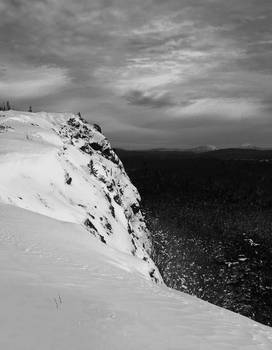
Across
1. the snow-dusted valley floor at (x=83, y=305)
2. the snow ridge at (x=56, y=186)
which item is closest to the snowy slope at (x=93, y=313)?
the snow-dusted valley floor at (x=83, y=305)

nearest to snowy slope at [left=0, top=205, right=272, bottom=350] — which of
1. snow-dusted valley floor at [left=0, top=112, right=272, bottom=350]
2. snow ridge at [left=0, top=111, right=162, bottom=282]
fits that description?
snow-dusted valley floor at [left=0, top=112, right=272, bottom=350]

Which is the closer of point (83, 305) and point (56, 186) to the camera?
point (83, 305)

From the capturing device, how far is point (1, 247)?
472 inches

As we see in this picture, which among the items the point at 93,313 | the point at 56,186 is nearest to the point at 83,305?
the point at 93,313

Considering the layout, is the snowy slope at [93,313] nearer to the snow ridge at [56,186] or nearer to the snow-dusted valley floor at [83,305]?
the snow-dusted valley floor at [83,305]

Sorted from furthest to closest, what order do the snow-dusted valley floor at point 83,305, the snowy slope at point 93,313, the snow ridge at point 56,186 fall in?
the snow ridge at point 56,186, the snow-dusted valley floor at point 83,305, the snowy slope at point 93,313

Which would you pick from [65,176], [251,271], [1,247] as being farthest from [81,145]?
[1,247]

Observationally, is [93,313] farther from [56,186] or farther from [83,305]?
[56,186]

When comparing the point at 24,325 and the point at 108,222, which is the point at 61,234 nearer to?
the point at 24,325

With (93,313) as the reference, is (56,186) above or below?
above

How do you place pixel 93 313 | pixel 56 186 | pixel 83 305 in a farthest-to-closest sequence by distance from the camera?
pixel 56 186, pixel 83 305, pixel 93 313

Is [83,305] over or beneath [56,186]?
beneath

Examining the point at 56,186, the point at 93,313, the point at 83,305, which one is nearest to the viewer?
the point at 93,313

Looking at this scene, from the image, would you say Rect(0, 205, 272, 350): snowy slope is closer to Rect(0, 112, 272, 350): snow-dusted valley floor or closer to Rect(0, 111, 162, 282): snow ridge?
Rect(0, 112, 272, 350): snow-dusted valley floor
